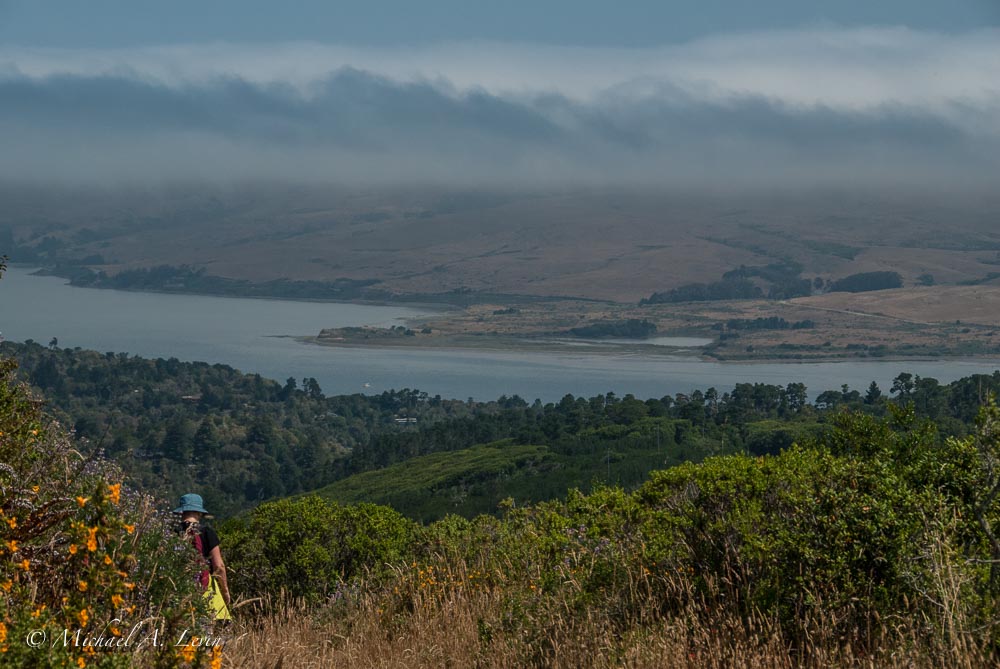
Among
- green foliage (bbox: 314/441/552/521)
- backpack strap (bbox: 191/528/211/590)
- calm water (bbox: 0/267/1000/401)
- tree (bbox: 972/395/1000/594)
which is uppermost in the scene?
tree (bbox: 972/395/1000/594)

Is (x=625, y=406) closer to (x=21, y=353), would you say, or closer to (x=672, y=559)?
(x=21, y=353)

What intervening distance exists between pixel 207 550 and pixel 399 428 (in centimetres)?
8088

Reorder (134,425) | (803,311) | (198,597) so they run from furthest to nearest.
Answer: (803,311) → (134,425) → (198,597)

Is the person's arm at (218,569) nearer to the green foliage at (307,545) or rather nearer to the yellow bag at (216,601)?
the yellow bag at (216,601)

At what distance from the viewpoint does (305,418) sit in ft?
280

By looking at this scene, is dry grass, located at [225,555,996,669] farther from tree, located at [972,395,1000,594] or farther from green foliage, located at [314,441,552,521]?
green foliage, located at [314,441,552,521]

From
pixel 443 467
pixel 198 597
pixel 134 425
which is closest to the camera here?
pixel 198 597

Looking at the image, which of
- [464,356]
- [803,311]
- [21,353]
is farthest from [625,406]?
[803,311]

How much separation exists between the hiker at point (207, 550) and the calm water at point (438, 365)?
90142 mm

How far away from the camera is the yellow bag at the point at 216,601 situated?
19.0ft

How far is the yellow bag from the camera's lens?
5.79m

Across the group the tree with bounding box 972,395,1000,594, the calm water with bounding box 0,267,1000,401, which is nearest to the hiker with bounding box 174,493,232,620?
the tree with bounding box 972,395,1000,594

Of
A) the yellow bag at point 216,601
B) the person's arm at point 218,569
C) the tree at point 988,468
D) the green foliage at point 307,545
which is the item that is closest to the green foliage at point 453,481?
the green foliage at point 307,545

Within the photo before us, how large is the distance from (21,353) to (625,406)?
167ft
